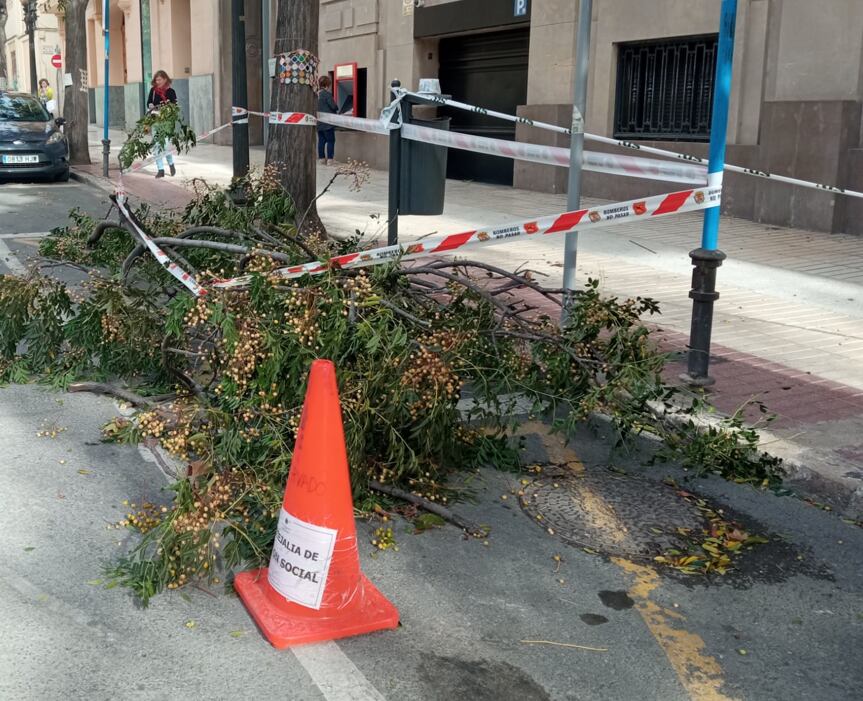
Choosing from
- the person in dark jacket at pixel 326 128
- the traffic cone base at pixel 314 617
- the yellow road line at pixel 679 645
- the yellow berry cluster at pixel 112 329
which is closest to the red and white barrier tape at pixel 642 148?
the yellow berry cluster at pixel 112 329

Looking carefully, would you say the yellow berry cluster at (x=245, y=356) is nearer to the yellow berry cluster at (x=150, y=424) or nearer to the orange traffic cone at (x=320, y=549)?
the yellow berry cluster at (x=150, y=424)

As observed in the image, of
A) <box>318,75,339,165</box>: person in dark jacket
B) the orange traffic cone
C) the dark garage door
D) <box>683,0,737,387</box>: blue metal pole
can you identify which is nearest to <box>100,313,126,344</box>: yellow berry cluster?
the orange traffic cone

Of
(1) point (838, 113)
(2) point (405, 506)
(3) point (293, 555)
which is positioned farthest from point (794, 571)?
(1) point (838, 113)

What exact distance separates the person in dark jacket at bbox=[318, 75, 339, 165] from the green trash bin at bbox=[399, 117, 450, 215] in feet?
47.3

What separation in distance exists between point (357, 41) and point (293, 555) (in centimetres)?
2182

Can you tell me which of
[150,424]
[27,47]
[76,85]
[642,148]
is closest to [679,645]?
[150,424]

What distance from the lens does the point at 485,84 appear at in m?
20.5

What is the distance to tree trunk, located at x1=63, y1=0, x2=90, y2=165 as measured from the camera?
2191 centimetres

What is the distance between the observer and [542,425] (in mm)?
5836

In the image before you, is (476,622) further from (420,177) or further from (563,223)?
(420,177)

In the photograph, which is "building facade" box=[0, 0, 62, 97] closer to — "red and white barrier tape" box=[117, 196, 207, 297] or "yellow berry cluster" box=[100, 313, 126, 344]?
"red and white barrier tape" box=[117, 196, 207, 297]

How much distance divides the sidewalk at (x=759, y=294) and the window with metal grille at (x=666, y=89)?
Result: 5.13 ft

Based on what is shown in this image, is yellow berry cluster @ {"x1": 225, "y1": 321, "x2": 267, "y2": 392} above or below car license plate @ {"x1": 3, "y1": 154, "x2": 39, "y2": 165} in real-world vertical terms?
below

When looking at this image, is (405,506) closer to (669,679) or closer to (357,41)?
(669,679)
